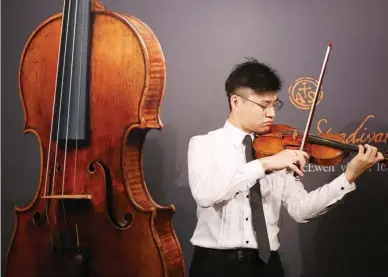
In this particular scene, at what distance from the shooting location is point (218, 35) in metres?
2.42

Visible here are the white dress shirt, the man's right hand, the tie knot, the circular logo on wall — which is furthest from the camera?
the circular logo on wall

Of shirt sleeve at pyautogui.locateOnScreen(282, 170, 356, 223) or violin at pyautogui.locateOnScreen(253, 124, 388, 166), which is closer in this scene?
violin at pyautogui.locateOnScreen(253, 124, 388, 166)

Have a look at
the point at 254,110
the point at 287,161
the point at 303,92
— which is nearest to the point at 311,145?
the point at 287,161

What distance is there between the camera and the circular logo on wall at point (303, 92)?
93.3 inches

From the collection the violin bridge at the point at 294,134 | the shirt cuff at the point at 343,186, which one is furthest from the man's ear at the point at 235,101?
the shirt cuff at the point at 343,186

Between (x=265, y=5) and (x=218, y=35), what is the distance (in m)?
0.24

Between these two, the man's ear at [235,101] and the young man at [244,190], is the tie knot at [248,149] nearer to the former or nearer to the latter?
the young man at [244,190]

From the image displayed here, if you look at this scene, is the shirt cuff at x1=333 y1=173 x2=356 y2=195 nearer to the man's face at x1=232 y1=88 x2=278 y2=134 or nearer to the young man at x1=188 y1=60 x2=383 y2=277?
the young man at x1=188 y1=60 x2=383 y2=277

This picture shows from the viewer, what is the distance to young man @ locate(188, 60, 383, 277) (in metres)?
1.76

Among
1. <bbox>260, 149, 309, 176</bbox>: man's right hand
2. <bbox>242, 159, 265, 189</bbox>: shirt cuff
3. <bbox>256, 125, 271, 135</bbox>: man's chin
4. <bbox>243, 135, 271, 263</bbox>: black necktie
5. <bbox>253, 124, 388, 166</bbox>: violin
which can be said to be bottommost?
<bbox>243, 135, 271, 263</bbox>: black necktie

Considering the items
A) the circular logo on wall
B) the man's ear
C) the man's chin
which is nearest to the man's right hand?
the man's chin

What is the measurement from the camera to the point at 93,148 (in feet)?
5.83

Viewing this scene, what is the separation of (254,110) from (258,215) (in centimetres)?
35

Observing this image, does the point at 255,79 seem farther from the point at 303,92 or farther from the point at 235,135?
the point at 303,92
